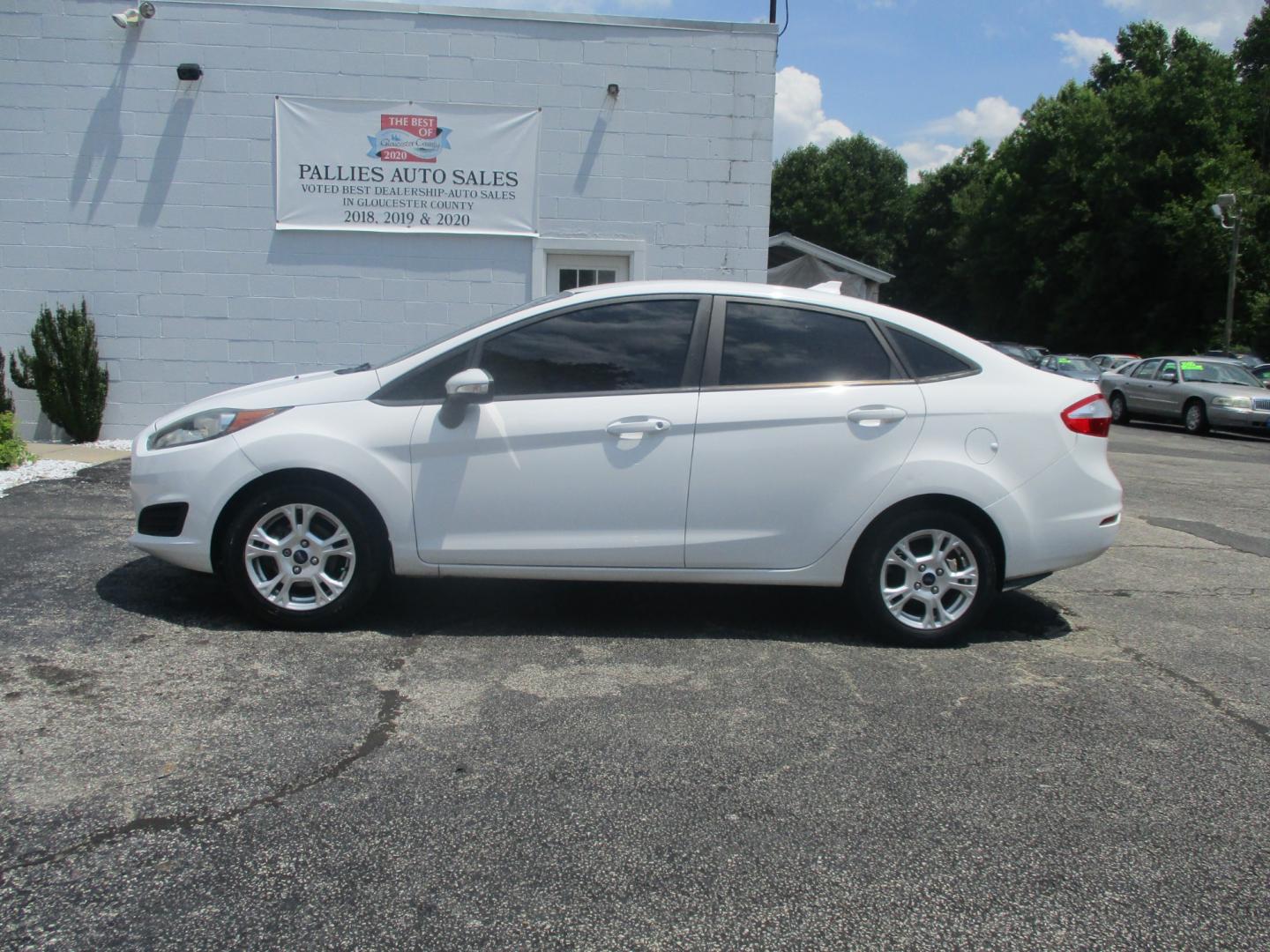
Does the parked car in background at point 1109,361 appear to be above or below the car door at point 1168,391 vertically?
above

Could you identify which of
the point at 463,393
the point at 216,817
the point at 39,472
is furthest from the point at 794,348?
the point at 39,472

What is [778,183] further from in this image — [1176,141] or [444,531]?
[444,531]

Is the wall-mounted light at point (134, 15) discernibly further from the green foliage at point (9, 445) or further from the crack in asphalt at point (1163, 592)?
the crack in asphalt at point (1163, 592)

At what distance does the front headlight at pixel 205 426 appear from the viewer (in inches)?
193

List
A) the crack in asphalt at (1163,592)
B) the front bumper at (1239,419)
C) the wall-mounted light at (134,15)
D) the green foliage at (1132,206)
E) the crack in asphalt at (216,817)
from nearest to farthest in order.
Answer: the crack in asphalt at (216,817) < the crack in asphalt at (1163,592) < the wall-mounted light at (134,15) < the front bumper at (1239,419) < the green foliage at (1132,206)

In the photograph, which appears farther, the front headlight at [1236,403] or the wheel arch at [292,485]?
the front headlight at [1236,403]

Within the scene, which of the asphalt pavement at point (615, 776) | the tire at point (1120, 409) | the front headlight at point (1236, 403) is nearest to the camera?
the asphalt pavement at point (615, 776)

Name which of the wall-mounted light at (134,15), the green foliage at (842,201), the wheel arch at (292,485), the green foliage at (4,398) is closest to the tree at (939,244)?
the green foliage at (842,201)

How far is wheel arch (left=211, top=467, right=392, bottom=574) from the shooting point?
15.9ft

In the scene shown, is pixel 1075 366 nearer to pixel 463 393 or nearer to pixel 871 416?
pixel 871 416

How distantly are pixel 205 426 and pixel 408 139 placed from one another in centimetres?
655

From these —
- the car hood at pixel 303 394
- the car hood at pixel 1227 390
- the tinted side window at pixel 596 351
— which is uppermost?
the car hood at pixel 1227 390

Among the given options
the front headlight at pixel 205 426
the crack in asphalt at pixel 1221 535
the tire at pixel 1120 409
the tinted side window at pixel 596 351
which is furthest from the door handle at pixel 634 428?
the tire at pixel 1120 409

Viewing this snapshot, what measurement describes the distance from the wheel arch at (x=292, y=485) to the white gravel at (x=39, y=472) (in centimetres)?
458
